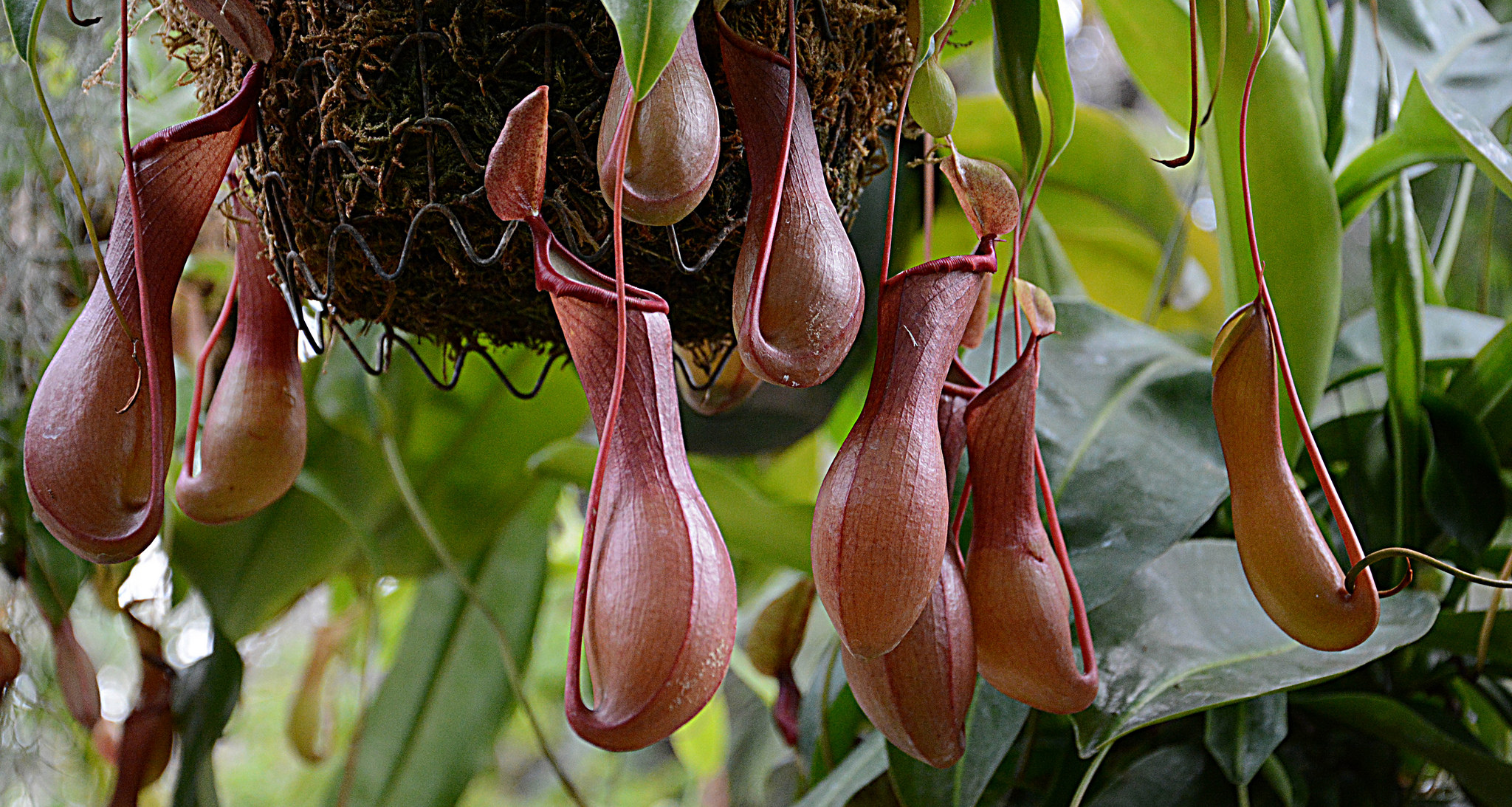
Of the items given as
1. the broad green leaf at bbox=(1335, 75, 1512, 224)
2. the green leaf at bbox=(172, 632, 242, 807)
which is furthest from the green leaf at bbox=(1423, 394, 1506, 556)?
the green leaf at bbox=(172, 632, 242, 807)

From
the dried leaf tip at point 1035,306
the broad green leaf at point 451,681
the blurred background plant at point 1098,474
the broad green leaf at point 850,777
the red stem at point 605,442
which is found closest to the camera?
the red stem at point 605,442

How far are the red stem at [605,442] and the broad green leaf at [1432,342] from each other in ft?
1.65

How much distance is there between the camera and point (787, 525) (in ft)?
2.01

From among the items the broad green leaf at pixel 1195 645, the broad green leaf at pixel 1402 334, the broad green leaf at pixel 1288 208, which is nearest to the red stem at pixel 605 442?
the broad green leaf at pixel 1195 645

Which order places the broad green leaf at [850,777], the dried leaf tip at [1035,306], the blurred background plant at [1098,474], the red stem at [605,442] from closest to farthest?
the red stem at [605,442] < the dried leaf tip at [1035,306] < the blurred background plant at [1098,474] < the broad green leaf at [850,777]

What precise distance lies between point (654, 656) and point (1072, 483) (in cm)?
28

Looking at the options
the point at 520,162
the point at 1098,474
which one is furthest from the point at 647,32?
the point at 1098,474

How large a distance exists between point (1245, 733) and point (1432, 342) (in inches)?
11.2

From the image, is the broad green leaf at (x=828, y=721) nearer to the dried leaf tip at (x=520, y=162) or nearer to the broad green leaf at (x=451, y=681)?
the broad green leaf at (x=451, y=681)

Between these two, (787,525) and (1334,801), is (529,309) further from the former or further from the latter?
(1334,801)

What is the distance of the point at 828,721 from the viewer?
1.93 ft

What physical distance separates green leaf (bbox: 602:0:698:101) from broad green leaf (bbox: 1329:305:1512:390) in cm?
51

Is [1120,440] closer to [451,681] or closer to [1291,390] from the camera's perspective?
[1291,390]

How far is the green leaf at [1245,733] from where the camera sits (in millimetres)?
450
